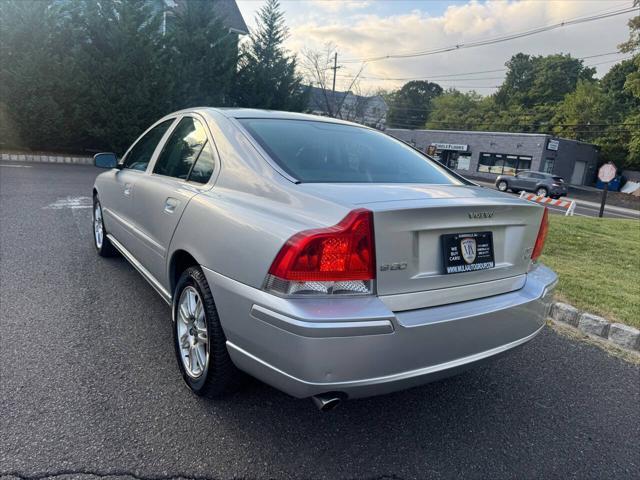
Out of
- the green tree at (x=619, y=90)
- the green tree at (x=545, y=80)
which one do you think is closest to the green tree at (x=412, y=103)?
the green tree at (x=545, y=80)

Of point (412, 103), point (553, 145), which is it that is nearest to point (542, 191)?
point (553, 145)

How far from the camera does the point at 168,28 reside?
19516mm

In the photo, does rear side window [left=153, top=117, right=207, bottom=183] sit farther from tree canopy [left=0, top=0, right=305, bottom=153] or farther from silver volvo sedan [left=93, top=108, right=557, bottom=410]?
tree canopy [left=0, top=0, right=305, bottom=153]

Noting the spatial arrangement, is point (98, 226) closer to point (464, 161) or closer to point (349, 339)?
point (349, 339)

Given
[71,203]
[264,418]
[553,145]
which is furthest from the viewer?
[553,145]

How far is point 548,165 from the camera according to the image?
3719 cm

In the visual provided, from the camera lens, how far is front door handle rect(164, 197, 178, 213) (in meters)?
2.74

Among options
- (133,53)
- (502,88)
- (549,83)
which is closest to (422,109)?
(502,88)

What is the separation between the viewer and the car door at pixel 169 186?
271cm

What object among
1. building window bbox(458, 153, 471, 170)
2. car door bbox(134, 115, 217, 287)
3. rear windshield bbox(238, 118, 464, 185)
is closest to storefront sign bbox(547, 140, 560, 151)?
building window bbox(458, 153, 471, 170)

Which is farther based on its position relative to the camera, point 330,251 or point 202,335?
point 202,335

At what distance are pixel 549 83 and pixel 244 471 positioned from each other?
74.1 m

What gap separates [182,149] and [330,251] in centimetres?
181

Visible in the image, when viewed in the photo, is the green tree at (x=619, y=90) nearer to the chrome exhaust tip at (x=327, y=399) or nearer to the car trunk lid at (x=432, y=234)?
the car trunk lid at (x=432, y=234)
